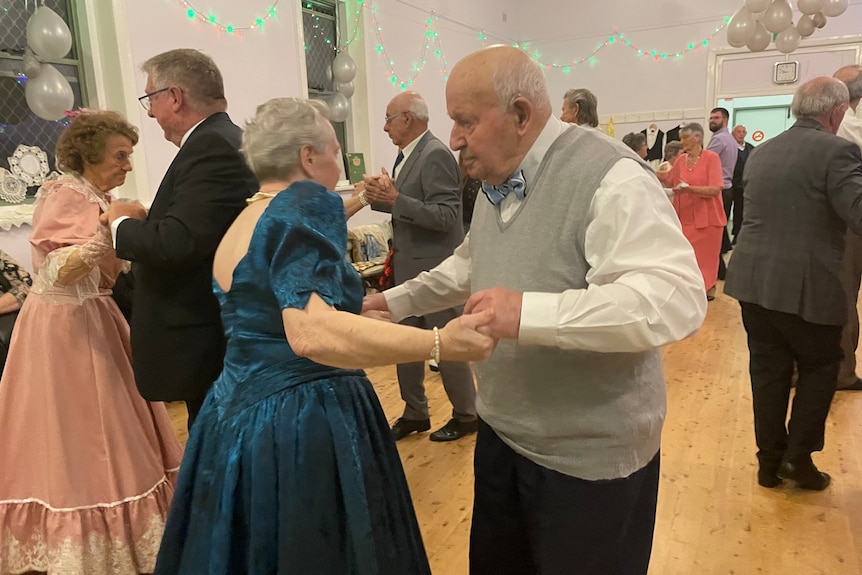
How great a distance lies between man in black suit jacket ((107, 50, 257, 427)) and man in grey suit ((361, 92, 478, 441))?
105 centimetres

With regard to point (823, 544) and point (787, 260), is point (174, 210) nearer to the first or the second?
point (787, 260)

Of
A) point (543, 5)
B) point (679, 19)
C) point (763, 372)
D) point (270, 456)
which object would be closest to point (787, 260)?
point (763, 372)

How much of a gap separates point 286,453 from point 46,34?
3.31m

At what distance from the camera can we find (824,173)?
2.34 m

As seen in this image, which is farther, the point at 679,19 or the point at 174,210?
the point at 679,19

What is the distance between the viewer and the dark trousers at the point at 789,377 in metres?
2.50

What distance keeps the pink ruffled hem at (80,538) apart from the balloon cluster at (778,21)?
699 cm

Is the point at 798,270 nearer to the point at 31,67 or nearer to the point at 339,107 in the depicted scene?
the point at 31,67

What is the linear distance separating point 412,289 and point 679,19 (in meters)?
8.80

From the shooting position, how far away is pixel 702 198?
5.34 metres

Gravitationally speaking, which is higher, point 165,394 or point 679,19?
point 679,19

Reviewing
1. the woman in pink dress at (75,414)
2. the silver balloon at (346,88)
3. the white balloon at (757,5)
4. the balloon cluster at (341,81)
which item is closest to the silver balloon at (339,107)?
the balloon cluster at (341,81)

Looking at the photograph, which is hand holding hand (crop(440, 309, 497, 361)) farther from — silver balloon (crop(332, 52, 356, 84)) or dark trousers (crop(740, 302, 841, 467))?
silver balloon (crop(332, 52, 356, 84))

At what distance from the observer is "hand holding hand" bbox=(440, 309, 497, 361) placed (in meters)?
1.10
